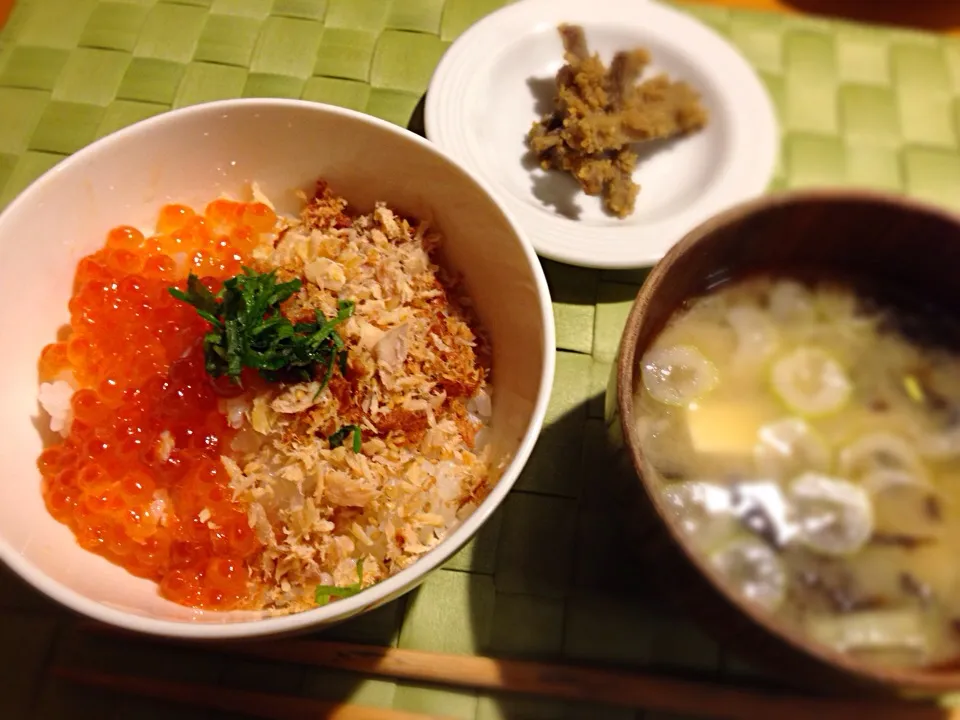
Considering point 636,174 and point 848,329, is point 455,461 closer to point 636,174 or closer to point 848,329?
point 848,329

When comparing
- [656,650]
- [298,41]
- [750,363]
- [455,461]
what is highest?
[298,41]

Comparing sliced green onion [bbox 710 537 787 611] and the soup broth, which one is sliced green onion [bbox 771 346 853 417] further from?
sliced green onion [bbox 710 537 787 611]

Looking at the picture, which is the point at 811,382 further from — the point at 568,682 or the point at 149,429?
the point at 149,429

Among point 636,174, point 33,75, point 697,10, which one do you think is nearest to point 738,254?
point 636,174

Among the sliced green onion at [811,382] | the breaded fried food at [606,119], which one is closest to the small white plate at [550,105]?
the breaded fried food at [606,119]

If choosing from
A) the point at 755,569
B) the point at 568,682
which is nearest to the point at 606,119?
the point at 755,569

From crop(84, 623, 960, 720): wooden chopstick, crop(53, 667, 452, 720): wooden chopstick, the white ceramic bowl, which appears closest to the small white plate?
the white ceramic bowl
